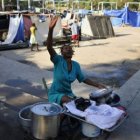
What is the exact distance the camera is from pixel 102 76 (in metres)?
10.6

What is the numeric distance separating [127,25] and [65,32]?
1546cm

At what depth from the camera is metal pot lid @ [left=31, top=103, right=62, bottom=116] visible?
491 cm

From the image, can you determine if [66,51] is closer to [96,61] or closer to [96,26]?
[96,61]

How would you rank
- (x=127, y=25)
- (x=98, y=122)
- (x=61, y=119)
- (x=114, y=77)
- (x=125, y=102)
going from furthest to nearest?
(x=127, y=25) → (x=114, y=77) → (x=125, y=102) → (x=61, y=119) → (x=98, y=122)

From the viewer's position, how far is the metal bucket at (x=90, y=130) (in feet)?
16.4

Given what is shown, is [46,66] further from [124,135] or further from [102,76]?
[124,135]

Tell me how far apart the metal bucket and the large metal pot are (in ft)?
1.31

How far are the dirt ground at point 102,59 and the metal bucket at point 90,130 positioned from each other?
4.37 metres

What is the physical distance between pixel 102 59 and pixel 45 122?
9408mm

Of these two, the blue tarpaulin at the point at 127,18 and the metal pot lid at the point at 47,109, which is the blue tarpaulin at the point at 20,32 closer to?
the metal pot lid at the point at 47,109

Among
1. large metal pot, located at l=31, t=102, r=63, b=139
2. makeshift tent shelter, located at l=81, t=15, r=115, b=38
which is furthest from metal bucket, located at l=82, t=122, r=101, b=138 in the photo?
makeshift tent shelter, located at l=81, t=15, r=115, b=38

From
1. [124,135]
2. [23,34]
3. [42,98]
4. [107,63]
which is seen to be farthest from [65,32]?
[124,135]

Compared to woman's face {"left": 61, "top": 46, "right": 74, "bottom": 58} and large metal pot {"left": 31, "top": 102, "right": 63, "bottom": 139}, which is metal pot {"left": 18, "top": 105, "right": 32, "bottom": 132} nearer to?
large metal pot {"left": 31, "top": 102, "right": 63, "bottom": 139}

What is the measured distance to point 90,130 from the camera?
198 inches
